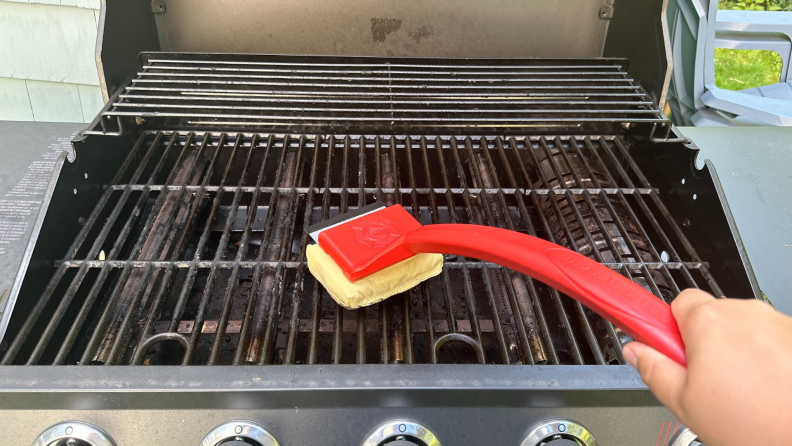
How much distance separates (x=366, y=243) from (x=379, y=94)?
21.0 inches

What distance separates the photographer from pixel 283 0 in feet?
4.12

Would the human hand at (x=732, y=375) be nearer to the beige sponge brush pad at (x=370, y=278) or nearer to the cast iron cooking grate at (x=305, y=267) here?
the cast iron cooking grate at (x=305, y=267)

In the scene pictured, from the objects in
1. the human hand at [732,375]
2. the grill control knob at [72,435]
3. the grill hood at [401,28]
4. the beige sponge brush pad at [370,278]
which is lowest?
the grill control knob at [72,435]

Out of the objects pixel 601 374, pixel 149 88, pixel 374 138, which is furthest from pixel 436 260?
pixel 149 88

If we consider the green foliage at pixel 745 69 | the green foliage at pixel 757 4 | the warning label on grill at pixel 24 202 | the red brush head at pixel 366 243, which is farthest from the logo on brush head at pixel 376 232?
the green foliage at pixel 757 4

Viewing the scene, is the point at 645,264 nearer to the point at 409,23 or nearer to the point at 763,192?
the point at 763,192

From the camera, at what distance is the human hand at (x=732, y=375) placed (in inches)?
12.2

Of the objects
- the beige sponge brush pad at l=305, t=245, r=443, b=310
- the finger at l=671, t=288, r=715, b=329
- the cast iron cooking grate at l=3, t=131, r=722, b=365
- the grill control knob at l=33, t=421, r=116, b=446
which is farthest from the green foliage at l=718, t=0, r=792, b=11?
the grill control knob at l=33, t=421, r=116, b=446

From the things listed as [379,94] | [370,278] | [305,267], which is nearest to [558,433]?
[370,278]

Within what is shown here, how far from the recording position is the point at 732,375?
327 millimetres

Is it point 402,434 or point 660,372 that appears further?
point 402,434

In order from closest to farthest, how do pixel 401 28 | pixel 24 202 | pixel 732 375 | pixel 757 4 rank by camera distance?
pixel 732 375
pixel 24 202
pixel 401 28
pixel 757 4

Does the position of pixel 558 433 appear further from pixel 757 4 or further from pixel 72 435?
pixel 757 4

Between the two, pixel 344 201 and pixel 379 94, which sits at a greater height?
pixel 379 94
